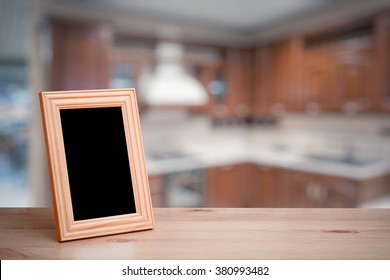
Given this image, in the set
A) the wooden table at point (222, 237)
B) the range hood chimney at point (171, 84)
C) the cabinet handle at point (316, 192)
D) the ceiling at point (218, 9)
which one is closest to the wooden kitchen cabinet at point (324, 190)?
the cabinet handle at point (316, 192)

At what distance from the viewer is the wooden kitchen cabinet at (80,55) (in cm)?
332

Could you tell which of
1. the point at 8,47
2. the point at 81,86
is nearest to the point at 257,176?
the point at 81,86

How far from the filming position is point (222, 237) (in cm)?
63

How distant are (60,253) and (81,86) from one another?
3088 mm

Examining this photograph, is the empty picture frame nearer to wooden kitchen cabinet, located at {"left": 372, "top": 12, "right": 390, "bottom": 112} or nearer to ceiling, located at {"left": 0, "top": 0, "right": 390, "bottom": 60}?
ceiling, located at {"left": 0, "top": 0, "right": 390, "bottom": 60}

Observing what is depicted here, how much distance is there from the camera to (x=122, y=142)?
0.66 meters

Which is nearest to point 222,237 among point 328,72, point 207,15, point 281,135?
point 328,72

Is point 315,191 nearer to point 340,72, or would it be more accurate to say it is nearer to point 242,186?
point 242,186

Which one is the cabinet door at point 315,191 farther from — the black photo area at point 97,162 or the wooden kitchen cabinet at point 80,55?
the black photo area at point 97,162

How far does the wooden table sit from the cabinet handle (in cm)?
296

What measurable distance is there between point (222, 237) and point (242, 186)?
404 centimetres
